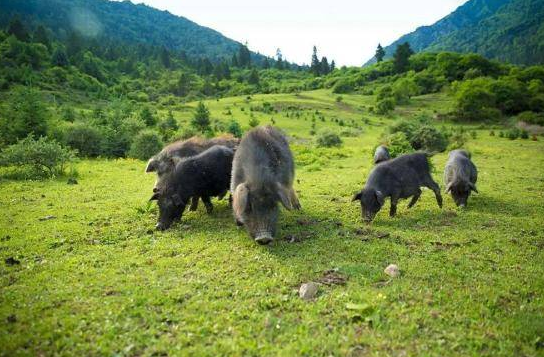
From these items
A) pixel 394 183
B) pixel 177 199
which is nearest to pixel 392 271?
pixel 394 183

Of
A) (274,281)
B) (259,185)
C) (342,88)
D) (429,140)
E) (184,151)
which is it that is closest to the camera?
(274,281)

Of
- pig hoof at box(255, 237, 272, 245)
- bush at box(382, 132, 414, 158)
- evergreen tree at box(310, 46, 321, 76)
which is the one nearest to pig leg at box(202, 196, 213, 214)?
pig hoof at box(255, 237, 272, 245)

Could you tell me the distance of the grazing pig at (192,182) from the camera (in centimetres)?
1006

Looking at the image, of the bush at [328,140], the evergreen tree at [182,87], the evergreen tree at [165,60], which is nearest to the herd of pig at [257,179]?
the bush at [328,140]

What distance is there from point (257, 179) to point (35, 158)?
520 inches

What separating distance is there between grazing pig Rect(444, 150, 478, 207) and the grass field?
0.43 m

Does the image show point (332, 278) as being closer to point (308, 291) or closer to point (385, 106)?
point (308, 291)

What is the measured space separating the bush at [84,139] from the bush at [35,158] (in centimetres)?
795

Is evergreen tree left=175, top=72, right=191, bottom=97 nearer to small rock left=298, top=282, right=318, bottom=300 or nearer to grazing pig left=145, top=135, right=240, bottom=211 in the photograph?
grazing pig left=145, top=135, right=240, bottom=211

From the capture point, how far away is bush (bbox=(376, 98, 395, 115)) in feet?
205

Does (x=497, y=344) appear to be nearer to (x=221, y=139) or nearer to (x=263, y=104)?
(x=221, y=139)

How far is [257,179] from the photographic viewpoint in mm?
8742

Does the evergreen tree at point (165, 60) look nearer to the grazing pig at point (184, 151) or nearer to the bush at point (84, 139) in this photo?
the bush at point (84, 139)

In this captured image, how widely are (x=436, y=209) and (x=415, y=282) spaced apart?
5759 mm
